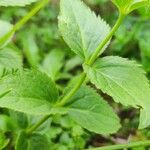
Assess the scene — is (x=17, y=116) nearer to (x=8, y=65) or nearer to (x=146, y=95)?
(x=8, y=65)

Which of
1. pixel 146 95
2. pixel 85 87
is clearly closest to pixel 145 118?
pixel 146 95

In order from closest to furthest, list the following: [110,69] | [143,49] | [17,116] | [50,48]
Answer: [110,69] → [17,116] → [143,49] → [50,48]

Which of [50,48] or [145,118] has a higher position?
[145,118]

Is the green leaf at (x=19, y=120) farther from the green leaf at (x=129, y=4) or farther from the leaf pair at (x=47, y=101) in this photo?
the green leaf at (x=129, y=4)

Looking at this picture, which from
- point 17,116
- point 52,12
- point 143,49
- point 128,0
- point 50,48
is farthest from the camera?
point 52,12

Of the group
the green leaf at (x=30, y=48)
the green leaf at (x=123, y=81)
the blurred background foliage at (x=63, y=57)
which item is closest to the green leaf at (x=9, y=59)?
the blurred background foliage at (x=63, y=57)

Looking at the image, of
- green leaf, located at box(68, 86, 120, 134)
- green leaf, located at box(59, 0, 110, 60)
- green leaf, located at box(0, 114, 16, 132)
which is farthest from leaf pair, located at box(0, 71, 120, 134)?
green leaf, located at box(0, 114, 16, 132)

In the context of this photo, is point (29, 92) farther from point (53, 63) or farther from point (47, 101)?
point (53, 63)
